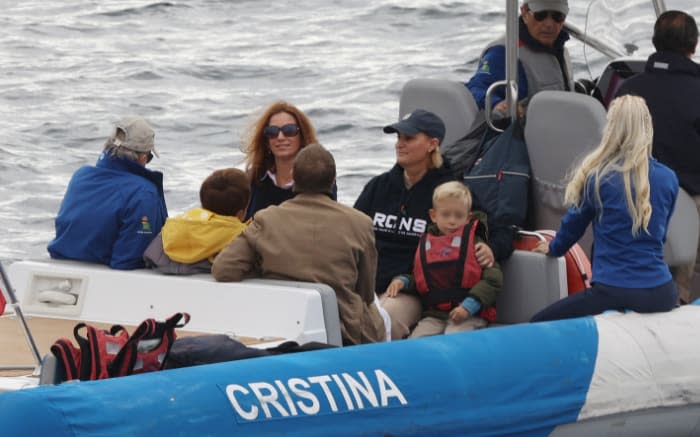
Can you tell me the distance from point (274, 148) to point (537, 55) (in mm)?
1449

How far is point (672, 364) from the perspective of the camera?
5.15 m

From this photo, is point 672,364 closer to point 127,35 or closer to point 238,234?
point 238,234

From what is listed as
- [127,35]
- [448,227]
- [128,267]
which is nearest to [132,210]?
[128,267]

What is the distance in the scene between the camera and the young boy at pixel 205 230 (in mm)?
5359

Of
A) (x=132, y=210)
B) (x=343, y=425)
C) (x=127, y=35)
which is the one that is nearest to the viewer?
(x=343, y=425)

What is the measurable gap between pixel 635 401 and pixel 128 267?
1727 mm

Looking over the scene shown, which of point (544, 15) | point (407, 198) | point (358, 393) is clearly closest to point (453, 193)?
point (407, 198)

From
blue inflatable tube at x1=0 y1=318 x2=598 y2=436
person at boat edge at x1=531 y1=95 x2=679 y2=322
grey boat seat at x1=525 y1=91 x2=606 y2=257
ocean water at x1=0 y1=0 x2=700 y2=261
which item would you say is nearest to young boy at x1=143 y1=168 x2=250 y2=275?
blue inflatable tube at x1=0 y1=318 x2=598 y2=436

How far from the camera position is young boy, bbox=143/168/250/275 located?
17.6 ft

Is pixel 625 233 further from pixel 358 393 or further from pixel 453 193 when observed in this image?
pixel 358 393

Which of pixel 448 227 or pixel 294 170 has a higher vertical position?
pixel 294 170

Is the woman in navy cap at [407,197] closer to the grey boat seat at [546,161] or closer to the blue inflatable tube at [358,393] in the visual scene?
the grey boat seat at [546,161]

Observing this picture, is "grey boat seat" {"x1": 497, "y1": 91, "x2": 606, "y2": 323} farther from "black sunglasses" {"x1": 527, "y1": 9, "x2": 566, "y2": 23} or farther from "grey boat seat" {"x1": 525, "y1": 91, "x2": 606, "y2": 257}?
"black sunglasses" {"x1": 527, "y1": 9, "x2": 566, "y2": 23}

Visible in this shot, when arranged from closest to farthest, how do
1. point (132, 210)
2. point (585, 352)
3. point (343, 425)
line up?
point (343, 425), point (585, 352), point (132, 210)
